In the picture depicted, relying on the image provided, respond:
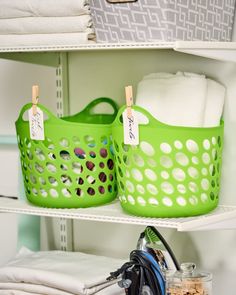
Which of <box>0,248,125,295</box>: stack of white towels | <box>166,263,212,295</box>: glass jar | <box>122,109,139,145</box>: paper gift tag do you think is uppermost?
<box>122,109,139,145</box>: paper gift tag

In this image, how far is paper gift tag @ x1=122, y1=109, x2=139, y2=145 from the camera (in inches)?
61.7

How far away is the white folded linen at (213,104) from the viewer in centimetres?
172

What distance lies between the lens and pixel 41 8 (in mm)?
1707

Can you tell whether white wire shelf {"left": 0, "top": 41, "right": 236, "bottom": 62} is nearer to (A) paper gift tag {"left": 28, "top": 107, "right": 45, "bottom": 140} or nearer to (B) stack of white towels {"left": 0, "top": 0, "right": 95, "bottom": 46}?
(B) stack of white towels {"left": 0, "top": 0, "right": 95, "bottom": 46}

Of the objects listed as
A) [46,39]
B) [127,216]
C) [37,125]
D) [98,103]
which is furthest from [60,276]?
[46,39]

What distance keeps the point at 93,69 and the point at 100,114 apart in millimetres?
146

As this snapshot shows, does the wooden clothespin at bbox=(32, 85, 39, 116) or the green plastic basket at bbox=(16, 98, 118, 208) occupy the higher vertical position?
the wooden clothespin at bbox=(32, 85, 39, 116)

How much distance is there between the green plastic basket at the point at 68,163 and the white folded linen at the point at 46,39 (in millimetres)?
178

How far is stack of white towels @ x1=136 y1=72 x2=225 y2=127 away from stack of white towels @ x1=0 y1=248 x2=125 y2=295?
48 cm

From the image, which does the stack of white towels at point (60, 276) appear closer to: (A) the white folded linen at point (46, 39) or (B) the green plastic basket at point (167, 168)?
(B) the green plastic basket at point (167, 168)

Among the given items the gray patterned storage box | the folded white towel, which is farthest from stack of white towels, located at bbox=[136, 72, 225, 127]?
the gray patterned storage box

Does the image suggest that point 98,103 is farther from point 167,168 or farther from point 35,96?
point 167,168

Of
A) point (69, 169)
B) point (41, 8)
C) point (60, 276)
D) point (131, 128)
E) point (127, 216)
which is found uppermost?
point (41, 8)

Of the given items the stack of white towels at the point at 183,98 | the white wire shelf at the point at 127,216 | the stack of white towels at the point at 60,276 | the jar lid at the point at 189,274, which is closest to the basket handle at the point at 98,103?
the stack of white towels at the point at 183,98
